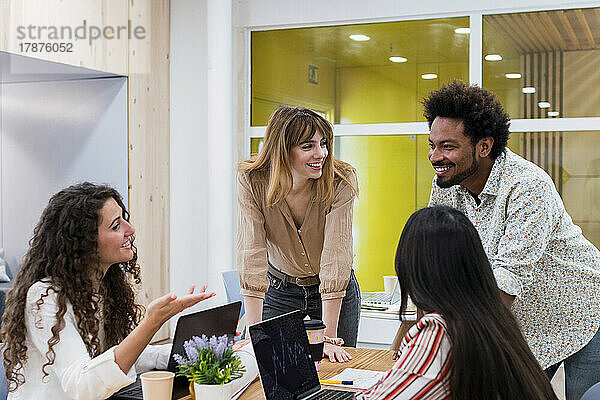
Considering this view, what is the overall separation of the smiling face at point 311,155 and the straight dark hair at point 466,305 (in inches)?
43.9

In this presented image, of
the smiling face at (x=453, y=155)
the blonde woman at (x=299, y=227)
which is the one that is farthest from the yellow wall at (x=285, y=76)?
the smiling face at (x=453, y=155)

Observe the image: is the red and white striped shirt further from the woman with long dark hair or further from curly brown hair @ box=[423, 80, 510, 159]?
curly brown hair @ box=[423, 80, 510, 159]

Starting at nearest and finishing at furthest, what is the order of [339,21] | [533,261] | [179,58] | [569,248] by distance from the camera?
[533,261] < [569,248] < [339,21] < [179,58]

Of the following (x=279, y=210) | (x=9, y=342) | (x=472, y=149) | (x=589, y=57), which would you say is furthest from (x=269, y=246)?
(x=589, y=57)

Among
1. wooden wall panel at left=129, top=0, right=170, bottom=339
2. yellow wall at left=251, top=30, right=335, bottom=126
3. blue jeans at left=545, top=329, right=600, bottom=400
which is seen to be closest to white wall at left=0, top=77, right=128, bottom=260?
wooden wall panel at left=129, top=0, right=170, bottom=339

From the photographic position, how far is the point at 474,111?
2316 mm

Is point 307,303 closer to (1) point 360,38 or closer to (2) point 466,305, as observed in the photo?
(2) point 466,305

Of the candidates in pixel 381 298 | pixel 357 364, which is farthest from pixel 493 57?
pixel 357 364

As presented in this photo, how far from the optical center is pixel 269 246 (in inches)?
119

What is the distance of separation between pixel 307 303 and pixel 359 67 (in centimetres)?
308

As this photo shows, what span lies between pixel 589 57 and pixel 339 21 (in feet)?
5.88

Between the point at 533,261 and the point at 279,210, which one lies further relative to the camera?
the point at 279,210

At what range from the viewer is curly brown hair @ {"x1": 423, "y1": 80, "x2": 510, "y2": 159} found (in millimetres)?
2316

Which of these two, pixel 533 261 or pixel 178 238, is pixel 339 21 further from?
pixel 533 261
